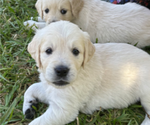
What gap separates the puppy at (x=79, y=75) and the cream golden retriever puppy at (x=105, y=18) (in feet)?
3.54

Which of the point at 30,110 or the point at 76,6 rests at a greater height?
the point at 76,6

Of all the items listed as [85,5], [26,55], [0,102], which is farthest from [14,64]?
[85,5]

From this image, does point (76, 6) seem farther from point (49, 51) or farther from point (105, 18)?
point (49, 51)

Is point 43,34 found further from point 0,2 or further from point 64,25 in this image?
point 0,2

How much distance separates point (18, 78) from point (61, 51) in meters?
1.44

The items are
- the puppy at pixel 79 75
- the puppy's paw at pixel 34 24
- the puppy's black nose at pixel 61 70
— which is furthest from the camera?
the puppy's paw at pixel 34 24

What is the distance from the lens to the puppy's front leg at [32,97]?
2822mm

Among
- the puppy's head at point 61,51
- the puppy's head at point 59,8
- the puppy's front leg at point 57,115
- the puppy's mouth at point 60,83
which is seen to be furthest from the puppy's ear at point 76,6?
the puppy's front leg at point 57,115

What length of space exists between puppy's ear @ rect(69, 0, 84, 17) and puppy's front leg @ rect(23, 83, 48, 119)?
1.93 meters

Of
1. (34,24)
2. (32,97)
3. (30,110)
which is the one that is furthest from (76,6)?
(30,110)

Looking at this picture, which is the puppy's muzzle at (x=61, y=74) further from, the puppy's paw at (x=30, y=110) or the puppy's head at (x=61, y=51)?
the puppy's paw at (x=30, y=110)

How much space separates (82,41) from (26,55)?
181cm

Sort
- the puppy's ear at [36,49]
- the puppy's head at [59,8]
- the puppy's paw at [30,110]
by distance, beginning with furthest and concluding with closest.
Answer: the puppy's head at [59,8]
the puppy's paw at [30,110]
the puppy's ear at [36,49]

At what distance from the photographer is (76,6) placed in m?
4.00
